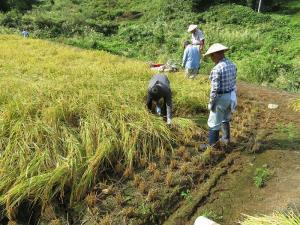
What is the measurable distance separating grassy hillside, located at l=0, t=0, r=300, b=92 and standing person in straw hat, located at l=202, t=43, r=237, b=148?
4.73m

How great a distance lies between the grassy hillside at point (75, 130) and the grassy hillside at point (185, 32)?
434 centimetres

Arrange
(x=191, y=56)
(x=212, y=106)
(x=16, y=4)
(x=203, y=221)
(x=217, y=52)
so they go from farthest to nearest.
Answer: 1. (x=16, y=4)
2. (x=191, y=56)
3. (x=212, y=106)
4. (x=217, y=52)
5. (x=203, y=221)

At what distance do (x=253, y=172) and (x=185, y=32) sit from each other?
46.4 feet

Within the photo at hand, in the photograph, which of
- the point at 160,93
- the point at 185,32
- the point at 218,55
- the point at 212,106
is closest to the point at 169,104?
the point at 160,93

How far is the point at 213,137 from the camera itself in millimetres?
5359

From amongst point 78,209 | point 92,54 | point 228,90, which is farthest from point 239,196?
point 92,54

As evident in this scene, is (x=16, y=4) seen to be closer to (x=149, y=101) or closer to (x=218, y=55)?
(x=149, y=101)

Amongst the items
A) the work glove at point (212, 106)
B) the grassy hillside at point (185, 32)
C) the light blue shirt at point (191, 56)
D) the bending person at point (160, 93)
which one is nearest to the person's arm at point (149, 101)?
the bending person at point (160, 93)

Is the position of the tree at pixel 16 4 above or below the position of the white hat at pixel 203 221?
below

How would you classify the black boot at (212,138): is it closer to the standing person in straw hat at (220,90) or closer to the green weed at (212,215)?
the standing person in straw hat at (220,90)

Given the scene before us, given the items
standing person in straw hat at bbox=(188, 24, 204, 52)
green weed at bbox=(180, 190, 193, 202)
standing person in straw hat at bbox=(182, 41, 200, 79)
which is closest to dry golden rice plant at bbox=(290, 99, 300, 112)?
standing person in straw hat at bbox=(182, 41, 200, 79)

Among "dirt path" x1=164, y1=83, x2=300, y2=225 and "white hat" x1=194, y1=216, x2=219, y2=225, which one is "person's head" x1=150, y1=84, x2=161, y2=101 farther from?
"white hat" x1=194, y1=216, x2=219, y2=225

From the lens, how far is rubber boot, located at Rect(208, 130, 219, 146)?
532cm

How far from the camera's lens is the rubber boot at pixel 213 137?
17.4 feet
